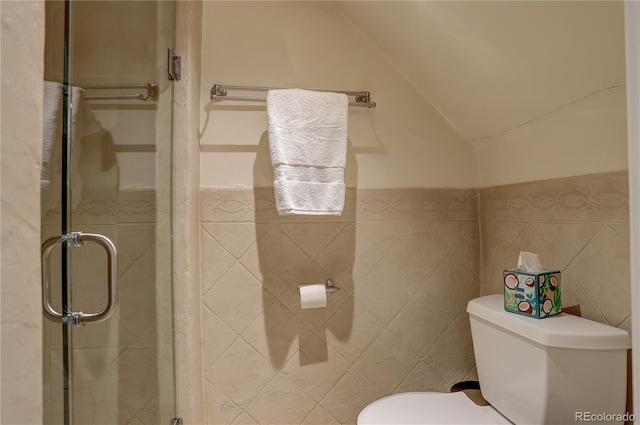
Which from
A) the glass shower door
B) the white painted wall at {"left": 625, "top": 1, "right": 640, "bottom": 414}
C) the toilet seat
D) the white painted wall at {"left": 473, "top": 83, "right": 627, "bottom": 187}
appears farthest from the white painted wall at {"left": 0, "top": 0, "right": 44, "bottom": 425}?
the white painted wall at {"left": 473, "top": 83, "right": 627, "bottom": 187}

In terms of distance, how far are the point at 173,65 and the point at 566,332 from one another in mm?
1455

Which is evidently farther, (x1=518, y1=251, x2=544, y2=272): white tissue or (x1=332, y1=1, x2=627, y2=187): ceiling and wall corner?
(x1=518, y1=251, x2=544, y2=272): white tissue

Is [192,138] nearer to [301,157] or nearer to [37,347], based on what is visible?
[301,157]

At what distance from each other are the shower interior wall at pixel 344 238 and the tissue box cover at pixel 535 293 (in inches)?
11.4

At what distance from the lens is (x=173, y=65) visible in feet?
4.08

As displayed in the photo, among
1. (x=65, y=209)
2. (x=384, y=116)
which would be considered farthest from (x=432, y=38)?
(x=65, y=209)

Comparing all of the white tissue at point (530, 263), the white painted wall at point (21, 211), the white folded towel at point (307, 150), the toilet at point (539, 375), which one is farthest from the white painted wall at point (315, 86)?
the white painted wall at point (21, 211)

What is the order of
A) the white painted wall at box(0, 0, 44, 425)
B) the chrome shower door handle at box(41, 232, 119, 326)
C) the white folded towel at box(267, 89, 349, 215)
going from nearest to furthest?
the white painted wall at box(0, 0, 44, 425)
the chrome shower door handle at box(41, 232, 119, 326)
the white folded towel at box(267, 89, 349, 215)

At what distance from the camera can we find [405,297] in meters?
1.64

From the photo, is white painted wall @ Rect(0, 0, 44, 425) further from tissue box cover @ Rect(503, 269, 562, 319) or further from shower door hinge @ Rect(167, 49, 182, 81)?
tissue box cover @ Rect(503, 269, 562, 319)

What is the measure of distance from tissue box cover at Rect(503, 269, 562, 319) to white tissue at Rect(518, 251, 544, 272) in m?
0.03

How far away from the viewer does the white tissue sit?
3.75 ft

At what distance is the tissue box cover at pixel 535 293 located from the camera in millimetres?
1074

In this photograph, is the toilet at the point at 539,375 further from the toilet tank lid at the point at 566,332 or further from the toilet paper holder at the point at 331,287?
the toilet paper holder at the point at 331,287
